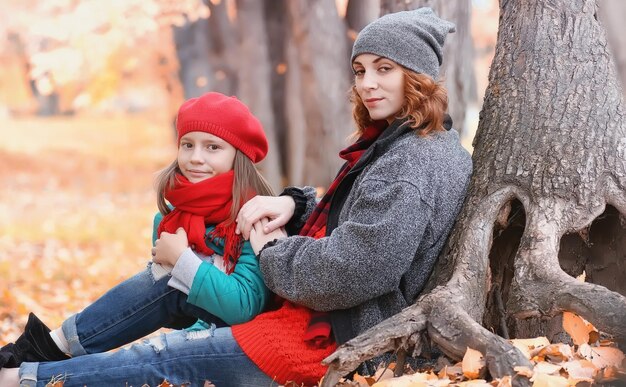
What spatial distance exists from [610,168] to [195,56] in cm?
1093

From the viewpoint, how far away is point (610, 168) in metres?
3.67

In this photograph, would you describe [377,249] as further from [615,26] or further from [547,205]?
[615,26]

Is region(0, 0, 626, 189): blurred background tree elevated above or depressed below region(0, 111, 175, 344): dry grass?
above

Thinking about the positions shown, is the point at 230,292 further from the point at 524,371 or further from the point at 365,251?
the point at 524,371

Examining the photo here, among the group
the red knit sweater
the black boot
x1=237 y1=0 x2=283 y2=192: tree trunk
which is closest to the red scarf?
the red knit sweater

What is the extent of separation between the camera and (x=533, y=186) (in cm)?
370

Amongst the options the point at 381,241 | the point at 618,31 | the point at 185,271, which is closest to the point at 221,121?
the point at 185,271

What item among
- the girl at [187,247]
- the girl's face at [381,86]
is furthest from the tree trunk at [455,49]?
the girl at [187,247]

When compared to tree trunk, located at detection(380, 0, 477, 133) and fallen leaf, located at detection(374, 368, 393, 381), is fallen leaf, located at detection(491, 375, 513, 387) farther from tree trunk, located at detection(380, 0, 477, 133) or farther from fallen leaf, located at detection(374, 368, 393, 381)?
tree trunk, located at detection(380, 0, 477, 133)

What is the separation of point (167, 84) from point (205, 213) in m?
12.1

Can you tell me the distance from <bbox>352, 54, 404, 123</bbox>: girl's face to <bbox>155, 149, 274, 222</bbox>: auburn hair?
67cm

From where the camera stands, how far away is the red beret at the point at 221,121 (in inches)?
155

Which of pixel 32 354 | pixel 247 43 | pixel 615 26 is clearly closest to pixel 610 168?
pixel 32 354

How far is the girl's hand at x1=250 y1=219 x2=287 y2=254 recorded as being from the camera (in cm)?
376
